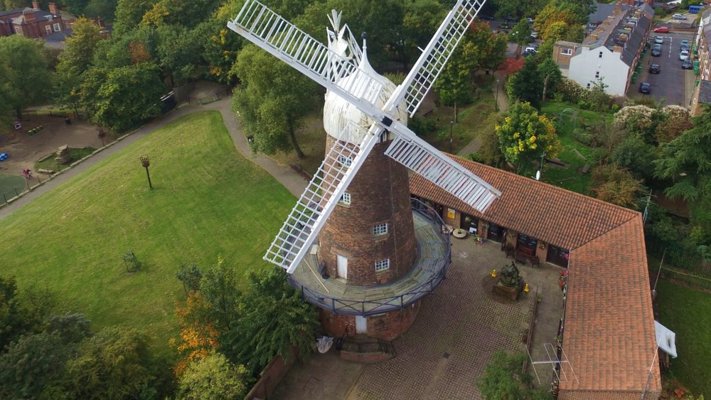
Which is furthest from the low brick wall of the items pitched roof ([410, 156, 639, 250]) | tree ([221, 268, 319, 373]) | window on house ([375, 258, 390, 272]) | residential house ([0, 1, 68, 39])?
residential house ([0, 1, 68, 39])

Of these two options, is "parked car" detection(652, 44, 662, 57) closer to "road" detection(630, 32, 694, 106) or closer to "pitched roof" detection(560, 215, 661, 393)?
"road" detection(630, 32, 694, 106)

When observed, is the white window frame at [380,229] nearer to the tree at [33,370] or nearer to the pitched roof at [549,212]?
the pitched roof at [549,212]

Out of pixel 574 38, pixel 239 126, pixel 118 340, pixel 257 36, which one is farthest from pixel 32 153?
pixel 574 38

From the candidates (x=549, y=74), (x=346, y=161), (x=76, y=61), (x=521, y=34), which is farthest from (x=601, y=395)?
(x=76, y=61)

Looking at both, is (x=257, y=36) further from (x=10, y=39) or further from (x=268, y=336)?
(x=10, y=39)

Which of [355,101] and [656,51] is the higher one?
[355,101]

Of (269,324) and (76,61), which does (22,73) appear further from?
(269,324)
